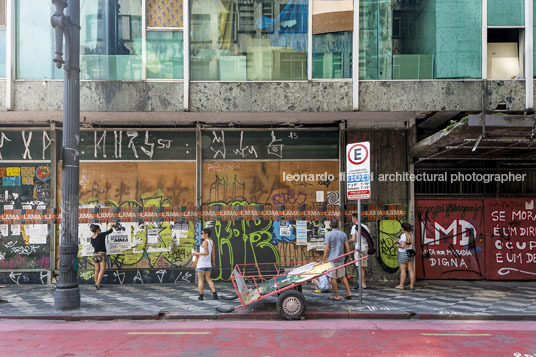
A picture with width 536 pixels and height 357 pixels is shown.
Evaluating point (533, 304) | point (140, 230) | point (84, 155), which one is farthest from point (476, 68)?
point (84, 155)

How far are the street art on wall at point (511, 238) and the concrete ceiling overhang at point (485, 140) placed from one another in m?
1.44

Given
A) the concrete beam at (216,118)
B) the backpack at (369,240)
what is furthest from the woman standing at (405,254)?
the concrete beam at (216,118)

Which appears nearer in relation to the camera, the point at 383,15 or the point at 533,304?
the point at 533,304

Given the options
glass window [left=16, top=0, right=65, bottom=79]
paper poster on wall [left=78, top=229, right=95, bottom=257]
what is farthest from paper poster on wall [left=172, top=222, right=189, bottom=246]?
glass window [left=16, top=0, right=65, bottom=79]

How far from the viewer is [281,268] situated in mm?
12977

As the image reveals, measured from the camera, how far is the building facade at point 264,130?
11.5 m

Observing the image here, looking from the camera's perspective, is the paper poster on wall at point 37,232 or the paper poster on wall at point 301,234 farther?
the paper poster on wall at point 301,234

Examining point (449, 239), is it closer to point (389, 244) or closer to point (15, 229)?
point (389, 244)

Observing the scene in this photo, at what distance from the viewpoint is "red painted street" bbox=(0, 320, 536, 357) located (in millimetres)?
6715

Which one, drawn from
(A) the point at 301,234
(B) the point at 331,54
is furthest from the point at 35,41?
(A) the point at 301,234

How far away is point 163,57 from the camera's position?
38.4 ft

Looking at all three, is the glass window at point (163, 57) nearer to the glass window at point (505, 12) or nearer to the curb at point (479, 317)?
the glass window at point (505, 12)

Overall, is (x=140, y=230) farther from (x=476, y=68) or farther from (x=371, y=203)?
(x=476, y=68)

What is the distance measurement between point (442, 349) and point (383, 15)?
843 centimetres
